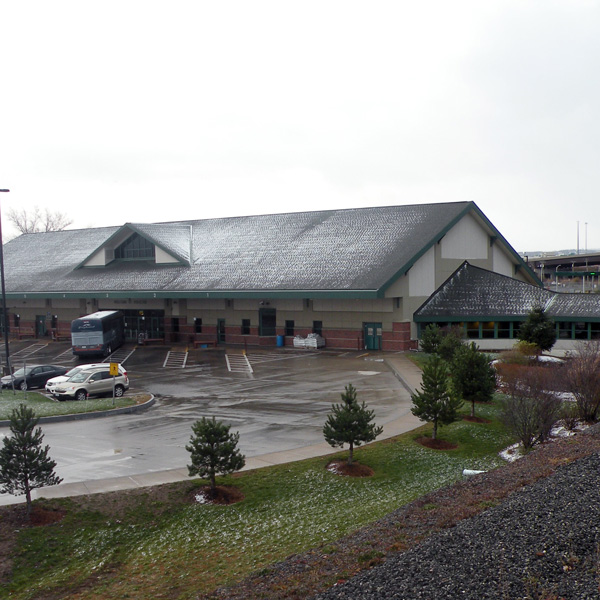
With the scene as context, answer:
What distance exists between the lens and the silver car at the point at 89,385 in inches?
1176

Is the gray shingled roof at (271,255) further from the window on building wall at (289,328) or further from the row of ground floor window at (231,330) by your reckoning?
the window on building wall at (289,328)

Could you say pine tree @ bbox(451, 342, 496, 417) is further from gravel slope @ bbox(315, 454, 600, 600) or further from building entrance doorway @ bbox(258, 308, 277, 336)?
building entrance doorway @ bbox(258, 308, 277, 336)

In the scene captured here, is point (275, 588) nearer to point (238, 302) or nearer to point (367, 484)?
point (367, 484)

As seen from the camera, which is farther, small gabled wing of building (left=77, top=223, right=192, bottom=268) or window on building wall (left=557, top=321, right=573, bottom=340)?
small gabled wing of building (left=77, top=223, right=192, bottom=268)

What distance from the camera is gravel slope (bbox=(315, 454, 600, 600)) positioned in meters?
8.59

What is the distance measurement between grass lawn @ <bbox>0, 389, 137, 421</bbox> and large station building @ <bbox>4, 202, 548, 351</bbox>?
19.2 metres

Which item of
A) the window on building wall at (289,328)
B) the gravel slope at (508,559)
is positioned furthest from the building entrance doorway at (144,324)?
the gravel slope at (508,559)

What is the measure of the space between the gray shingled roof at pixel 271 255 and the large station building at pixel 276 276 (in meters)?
0.11

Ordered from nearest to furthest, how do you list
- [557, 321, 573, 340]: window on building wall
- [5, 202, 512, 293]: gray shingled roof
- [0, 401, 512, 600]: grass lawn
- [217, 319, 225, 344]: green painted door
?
1. [0, 401, 512, 600]: grass lawn
2. [557, 321, 573, 340]: window on building wall
3. [5, 202, 512, 293]: gray shingled roof
4. [217, 319, 225, 344]: green painted door

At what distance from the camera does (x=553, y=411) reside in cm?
1989

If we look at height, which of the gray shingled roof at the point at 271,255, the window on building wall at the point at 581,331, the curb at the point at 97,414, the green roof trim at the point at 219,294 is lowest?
the curb at the point at 97,414

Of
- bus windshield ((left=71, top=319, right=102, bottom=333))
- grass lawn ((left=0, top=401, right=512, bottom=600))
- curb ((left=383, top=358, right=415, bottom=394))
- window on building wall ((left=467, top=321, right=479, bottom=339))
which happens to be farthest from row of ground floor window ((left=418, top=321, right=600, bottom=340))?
grass lawn ((left=0, top=401, right=512, bottom=600))

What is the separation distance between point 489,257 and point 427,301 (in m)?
9.37

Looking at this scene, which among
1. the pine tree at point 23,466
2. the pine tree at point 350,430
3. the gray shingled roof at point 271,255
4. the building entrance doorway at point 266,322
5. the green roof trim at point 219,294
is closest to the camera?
the pine tree at point 23,466
